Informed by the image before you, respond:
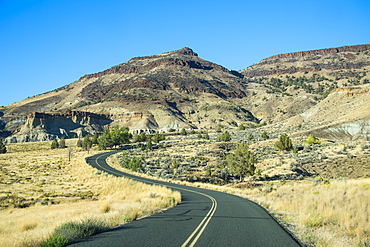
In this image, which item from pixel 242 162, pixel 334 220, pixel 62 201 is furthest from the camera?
pixel 242 162

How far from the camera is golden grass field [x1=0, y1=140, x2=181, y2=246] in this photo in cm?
1000

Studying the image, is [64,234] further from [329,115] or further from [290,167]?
[329,115]

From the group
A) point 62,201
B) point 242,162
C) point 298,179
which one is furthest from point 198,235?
point 242,162

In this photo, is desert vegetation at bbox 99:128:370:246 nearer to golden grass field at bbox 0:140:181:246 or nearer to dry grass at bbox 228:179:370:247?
dry grass at bbox 228:179:370:247

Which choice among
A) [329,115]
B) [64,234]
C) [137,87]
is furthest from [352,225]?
[137,87]

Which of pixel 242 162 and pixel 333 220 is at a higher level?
→ pixel 333 220

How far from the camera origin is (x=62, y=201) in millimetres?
22906

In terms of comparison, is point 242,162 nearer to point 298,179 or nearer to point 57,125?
point 298,179

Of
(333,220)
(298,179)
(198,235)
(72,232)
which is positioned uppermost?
(72,232)

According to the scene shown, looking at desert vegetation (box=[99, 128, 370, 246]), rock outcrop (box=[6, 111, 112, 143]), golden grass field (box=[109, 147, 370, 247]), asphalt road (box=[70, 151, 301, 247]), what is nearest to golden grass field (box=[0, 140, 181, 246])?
Answer: asphalt road (box=[70, 151, 301, 247])

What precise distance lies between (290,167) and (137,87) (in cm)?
16337

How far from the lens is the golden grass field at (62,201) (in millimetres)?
10000

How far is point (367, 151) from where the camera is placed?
129 feet

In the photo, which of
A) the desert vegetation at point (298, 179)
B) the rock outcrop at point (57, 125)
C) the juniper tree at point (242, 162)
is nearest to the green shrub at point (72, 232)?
the desert vegetation at point (298, 179)
